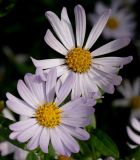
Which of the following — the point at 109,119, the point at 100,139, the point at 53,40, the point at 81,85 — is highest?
the point at 53,40

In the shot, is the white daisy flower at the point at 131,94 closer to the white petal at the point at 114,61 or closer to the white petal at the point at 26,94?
the white petal at the point at 114,61

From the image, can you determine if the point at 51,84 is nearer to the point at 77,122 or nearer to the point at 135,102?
the point at 77,122

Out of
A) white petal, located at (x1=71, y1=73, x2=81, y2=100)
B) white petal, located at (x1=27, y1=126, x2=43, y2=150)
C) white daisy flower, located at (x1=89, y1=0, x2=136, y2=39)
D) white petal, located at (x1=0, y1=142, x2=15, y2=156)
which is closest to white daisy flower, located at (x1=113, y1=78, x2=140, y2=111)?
white daisy flower, located at (x1=89, y1=0, x2=136, y2=39)

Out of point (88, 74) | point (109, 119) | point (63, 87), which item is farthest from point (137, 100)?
point (63, 87)

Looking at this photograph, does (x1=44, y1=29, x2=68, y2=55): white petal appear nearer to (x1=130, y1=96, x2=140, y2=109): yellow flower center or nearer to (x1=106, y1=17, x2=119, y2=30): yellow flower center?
(x1=130, y1=96, x2=140, y2=109): yellow flower center

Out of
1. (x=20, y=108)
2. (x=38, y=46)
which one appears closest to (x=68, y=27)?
(x=20, y=108)

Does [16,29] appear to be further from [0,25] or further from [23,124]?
[23,124]
